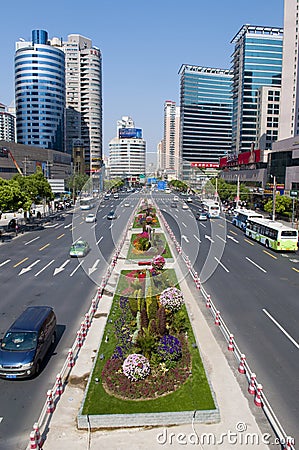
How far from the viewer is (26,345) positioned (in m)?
14.2

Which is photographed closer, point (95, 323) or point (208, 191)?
point (95, 323)

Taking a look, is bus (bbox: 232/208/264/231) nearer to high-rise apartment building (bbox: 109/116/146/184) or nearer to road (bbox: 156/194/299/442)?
road (bbox: 156/194/299/442)

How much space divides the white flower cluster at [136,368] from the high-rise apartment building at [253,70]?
404 feet

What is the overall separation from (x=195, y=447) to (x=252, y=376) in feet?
11.3

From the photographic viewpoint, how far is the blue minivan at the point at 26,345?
1346 centimetres

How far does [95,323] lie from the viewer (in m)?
18.7

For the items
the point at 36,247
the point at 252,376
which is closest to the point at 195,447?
the point at 252,376

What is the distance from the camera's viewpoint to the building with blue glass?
141 meters

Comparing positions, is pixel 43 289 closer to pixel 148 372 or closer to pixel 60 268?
pixel 60 268

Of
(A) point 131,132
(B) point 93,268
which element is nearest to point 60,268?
(B) point 93,268

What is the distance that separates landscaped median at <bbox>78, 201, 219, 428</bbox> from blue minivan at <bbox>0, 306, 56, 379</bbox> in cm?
213

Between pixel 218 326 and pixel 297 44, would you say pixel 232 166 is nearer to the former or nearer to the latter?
pixel 297 44

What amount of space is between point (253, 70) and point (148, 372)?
5268 inches

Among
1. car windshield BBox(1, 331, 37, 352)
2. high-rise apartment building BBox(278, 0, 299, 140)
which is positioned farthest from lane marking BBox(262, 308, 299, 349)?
high-rise apartment building BBox(278, 0, 299, 140)
